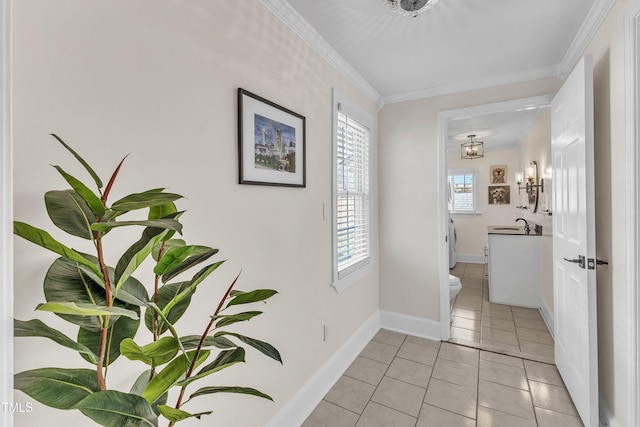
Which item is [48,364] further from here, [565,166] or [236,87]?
[565,166]

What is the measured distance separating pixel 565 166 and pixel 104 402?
9.00 feet

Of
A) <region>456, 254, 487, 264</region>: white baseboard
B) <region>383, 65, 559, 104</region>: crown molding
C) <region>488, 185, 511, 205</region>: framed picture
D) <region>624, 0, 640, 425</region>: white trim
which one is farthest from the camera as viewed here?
<region>456, 254, 487, 264</region>: white baseboard

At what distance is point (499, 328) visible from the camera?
3268mm

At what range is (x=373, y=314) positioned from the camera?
Result: 320cm

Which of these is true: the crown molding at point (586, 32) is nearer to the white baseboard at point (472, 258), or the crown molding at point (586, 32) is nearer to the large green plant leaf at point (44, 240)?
the large green plant leaf at point (44, 240)

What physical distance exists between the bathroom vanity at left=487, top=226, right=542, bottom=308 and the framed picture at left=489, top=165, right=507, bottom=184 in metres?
2.45

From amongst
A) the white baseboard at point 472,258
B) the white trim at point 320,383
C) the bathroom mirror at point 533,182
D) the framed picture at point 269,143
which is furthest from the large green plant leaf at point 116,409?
the white baseboard at point 472,258

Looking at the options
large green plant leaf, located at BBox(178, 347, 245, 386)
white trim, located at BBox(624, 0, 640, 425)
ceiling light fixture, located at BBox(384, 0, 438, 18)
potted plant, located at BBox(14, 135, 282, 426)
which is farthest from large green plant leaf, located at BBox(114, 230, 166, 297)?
white trim, located at BBox(624, 0, 640, 425)

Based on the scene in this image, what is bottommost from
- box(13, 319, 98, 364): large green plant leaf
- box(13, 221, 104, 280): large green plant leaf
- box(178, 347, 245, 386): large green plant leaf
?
box(178, 347, 245, 386): large green plant leaf

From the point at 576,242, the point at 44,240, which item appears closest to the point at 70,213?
the point at 44,240

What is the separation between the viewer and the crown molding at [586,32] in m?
1.74

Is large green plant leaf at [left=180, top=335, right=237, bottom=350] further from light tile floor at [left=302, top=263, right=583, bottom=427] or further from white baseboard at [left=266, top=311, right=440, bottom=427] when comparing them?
light tile floor at [left=302, top=263, right=583, bottom=427]

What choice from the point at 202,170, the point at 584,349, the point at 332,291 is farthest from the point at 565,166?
the point at 202,170

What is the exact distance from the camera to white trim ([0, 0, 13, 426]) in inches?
24.1
